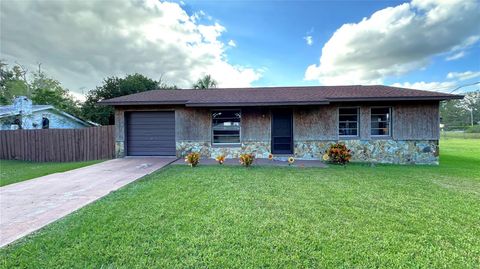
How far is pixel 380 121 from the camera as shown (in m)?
10.0

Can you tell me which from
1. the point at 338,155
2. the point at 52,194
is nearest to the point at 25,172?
the point at 52,194

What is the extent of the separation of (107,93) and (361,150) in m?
21.7

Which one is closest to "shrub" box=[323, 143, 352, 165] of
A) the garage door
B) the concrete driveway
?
the concrete driveway

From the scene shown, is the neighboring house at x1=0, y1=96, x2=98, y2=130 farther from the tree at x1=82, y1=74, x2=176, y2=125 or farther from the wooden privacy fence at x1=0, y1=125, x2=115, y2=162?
the wooden privacy fence at x1=0, y1=125, x2=115, y2=162

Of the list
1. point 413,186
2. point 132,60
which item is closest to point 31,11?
point 132,60

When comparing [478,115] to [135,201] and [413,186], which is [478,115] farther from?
[135,201]

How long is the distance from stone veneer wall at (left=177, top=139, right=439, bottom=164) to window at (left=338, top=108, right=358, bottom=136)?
46 centimetres

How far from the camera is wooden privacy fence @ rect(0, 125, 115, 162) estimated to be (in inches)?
426

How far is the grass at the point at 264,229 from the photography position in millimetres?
2482

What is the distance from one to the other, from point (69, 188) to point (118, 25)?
1092 centimetres

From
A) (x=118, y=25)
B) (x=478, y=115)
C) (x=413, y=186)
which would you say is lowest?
(x=413, y=186)

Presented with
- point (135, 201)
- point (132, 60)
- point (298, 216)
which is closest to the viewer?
point (298, 216)

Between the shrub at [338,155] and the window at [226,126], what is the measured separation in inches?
160

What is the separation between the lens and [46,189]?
215 inches
